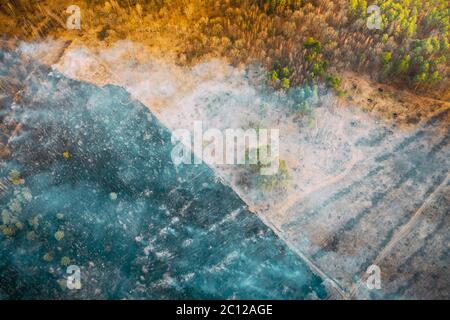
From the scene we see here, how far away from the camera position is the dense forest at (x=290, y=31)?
736 centimetres

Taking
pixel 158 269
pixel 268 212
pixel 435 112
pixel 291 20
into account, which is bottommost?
pixel 158 269

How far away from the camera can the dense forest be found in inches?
290

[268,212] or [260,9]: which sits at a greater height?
[260,9]

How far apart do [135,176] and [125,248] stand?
1246mm

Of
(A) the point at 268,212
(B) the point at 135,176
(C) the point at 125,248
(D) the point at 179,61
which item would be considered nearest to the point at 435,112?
(A) the point at 268,212

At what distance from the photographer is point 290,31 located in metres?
7.71

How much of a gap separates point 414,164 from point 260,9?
14.7 ft

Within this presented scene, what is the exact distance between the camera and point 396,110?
7141 millimetres

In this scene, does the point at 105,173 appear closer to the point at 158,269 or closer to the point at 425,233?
the point at 158,269

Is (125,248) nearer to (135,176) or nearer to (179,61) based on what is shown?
(135,176)

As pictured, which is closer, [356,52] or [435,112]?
[435,112]

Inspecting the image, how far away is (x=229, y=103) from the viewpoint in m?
7.03

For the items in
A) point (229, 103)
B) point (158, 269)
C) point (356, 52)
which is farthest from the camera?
point (356, 52)

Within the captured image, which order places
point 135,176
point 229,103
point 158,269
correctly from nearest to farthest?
point 158,269 < point 135,176 < point 229,103
